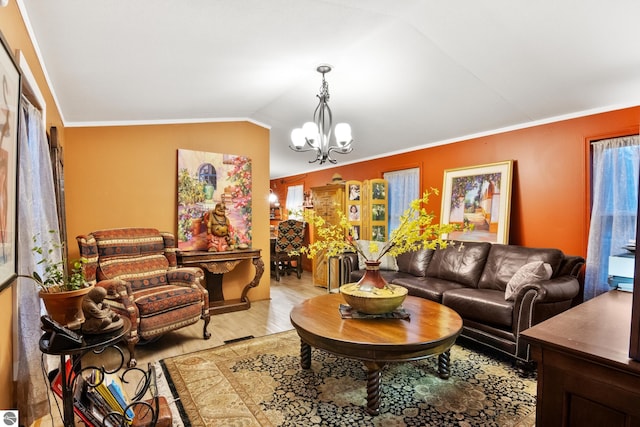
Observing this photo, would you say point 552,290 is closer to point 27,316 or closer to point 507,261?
point 507,261

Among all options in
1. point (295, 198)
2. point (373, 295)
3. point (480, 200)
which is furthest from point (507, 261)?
point (295, 198)

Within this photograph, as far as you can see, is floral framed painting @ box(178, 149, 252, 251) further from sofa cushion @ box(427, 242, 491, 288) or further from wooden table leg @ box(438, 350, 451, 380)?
wooden table leg @ box(438, 350, 451, 380)

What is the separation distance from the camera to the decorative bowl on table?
2.30 m

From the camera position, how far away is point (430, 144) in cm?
467

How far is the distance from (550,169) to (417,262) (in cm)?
174

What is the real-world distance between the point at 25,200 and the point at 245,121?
3.39m

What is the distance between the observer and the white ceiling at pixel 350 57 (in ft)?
7.01

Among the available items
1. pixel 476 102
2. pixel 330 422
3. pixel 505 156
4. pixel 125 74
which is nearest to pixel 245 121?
pixel 125 74

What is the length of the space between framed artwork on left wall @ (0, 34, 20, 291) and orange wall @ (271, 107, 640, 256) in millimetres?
4217

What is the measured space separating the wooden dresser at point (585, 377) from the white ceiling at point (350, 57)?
2002 millimetres

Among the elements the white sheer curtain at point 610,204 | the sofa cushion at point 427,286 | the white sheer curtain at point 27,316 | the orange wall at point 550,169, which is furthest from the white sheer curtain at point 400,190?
the white sheer curtain at point 27,316

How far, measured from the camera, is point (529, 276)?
2.83 m

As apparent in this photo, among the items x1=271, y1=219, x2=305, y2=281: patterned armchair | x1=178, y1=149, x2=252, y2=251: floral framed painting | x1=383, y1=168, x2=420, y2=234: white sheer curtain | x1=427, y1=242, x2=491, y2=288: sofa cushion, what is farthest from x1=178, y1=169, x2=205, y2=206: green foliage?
x1=427, y1=242, x2=491, y2=288: sofa cushion

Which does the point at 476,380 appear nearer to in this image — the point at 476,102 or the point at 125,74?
the point at 476,102
